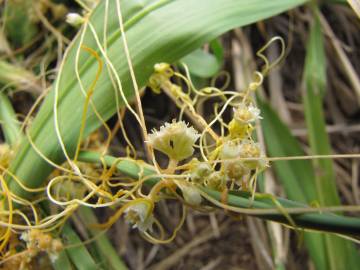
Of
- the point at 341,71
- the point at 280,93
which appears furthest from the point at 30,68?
the point at 341,71

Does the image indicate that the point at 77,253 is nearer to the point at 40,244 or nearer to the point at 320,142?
the point at 40,244

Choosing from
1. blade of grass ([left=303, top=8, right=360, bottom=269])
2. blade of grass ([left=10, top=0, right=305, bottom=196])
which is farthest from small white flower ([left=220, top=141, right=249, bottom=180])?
blade of grass ([left=303, top=8, right=360, bottom=269])

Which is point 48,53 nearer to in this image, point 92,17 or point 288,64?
point 92,17

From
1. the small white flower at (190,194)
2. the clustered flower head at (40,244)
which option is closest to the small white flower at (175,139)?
the small white flower at (190,194)

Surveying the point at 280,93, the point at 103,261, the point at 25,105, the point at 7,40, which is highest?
the point at 7,40

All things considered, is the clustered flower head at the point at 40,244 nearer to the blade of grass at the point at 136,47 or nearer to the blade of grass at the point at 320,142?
the blade of grass at the point at 136,47

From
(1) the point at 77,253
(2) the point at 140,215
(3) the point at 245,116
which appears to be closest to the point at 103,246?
(1) the point at 77,253

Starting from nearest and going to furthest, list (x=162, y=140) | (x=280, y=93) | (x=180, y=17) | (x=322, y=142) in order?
(x=162, y=140) < (x=180, y=17) < (x=322, y=142) < (x=280, y=93)
